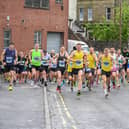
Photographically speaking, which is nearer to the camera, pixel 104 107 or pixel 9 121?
pixel 9 121

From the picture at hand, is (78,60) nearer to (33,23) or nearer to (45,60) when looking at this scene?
(45,60)

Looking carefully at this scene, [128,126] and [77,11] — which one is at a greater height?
[77,11]

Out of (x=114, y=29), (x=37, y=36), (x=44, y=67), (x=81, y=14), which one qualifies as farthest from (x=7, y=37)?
(x=81, y=14)

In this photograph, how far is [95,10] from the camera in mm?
65812

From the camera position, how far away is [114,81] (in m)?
23.2

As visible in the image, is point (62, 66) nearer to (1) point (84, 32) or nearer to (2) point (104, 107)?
(2) point (104, 107)

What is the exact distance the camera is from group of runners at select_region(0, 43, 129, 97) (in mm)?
19547

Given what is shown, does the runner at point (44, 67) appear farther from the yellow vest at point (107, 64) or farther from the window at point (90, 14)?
the window at point (90, 14)

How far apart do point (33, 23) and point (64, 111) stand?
2678 cm

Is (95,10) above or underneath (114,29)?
above

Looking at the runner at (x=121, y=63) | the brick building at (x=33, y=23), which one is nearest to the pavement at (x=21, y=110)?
the runner at (x=121, y=63)

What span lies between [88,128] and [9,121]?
204cm

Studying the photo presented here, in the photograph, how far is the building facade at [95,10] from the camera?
212ft

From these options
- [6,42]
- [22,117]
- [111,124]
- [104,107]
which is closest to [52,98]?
[104,107]
